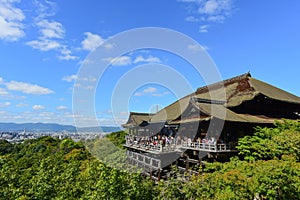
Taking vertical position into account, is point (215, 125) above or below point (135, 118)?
below

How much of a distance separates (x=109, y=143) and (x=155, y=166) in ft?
55.6

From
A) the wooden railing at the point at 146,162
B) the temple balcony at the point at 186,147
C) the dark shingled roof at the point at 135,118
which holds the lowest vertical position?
the wooden railing at the point at 146,162

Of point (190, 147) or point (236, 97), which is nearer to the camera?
point (190, 147)

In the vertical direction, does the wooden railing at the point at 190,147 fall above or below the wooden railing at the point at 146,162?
above

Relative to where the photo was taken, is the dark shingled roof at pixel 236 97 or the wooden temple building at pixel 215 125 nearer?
the wooden temple building at pixel 215 125

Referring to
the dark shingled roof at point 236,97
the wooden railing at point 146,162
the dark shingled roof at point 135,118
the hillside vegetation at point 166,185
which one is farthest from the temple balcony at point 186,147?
the dark shingled roof at point 135,118

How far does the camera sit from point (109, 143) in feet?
103

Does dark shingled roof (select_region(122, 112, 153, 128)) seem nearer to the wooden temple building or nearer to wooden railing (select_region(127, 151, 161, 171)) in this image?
the wooden temple building

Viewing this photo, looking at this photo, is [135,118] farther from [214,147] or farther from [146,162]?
[214,147]

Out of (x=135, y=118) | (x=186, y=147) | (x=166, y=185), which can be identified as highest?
(x=135, y=118)

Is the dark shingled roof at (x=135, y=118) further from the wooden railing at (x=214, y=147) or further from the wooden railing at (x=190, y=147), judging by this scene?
the wooden railing at (x=214, y=147)

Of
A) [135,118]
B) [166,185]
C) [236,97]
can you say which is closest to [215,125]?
[236,97]

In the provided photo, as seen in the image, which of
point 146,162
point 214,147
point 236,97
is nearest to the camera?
point 214,147

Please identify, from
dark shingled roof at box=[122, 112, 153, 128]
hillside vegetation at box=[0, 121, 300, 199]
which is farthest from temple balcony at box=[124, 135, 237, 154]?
dark shingled roof at box=[122, 112, 153, 128]
